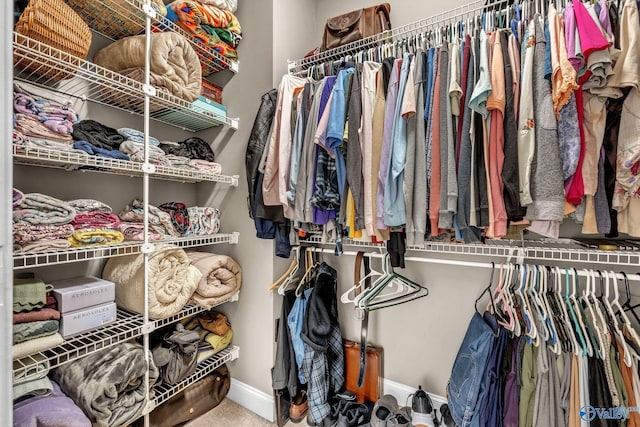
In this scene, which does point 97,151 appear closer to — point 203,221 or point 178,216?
point 178,216

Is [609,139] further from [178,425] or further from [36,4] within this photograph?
[178,425]

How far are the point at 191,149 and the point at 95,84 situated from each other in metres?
0.50

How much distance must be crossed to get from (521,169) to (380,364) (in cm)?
127

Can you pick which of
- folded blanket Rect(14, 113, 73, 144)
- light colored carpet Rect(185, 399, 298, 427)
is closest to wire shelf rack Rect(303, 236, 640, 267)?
light colored carpet Rect(185, 399, 298, 427)

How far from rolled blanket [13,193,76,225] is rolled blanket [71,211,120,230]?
43 mm

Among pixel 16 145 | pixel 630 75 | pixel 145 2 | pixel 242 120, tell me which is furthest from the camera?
pixel 242 120

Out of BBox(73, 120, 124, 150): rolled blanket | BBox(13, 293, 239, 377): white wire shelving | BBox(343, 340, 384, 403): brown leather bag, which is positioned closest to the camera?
BBox(13, 293, 239, 377): white wire shelving

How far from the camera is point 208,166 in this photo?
172 cm

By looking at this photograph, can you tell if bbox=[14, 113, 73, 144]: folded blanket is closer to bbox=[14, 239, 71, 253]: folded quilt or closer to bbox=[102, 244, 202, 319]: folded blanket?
bbox=[14, 239, 71, 253]: folded quilt

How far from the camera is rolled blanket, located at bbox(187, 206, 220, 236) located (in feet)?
5.38

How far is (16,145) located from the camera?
Result: 3.09 feet

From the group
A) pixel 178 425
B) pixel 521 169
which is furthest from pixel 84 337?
pixel 521 169

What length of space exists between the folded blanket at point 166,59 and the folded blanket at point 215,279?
86 cm

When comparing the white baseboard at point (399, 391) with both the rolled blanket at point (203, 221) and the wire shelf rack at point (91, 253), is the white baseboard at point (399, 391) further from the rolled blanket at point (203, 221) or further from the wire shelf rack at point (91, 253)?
the rolled blanket at point (203, 221)
